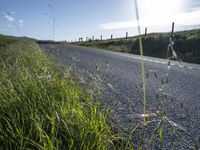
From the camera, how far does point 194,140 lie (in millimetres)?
2893

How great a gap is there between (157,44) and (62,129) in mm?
26631

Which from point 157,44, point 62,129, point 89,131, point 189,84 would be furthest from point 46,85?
point 157,44

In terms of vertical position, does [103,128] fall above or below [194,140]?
above

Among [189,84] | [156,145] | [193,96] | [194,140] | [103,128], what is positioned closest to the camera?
[103,128]

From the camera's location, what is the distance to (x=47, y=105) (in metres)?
2.90

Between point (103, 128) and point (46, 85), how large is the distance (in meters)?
1.40

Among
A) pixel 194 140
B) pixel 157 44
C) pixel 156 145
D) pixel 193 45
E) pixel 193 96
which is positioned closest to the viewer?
pixel 156 145

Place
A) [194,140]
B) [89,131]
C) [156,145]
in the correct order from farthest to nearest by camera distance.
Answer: [194,140] < [156,145] < [89,131]

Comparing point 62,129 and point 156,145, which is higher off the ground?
point 62,129

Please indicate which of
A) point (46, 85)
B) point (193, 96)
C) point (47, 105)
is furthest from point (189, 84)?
point (47, 105)

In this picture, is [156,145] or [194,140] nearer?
[156,145]

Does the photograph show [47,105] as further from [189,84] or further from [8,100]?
[189,84]

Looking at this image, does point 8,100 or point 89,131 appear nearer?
point 89,131

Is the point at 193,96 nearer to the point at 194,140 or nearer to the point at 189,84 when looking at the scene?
the point at 189,84
